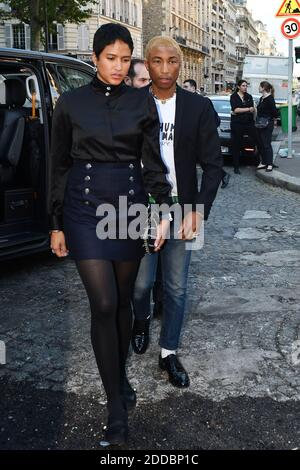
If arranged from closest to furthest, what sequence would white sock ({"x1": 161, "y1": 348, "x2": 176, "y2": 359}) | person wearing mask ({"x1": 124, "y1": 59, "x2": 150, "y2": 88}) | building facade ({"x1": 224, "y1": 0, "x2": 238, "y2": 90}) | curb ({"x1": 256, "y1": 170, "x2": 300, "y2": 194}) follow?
white sock ({"x1": 161, "y1": 348, "x2": 176, "y2": 359}), person wearing mask ({"x1": 124, "y1": 59, "x2": 150, "y2": 88}), curb ({"x1": 256, "y1": 170, "x2": 300, "y2": 194}), building facade ({"x1": 224, "y1": 0, "x2": 238, "y2": 90})

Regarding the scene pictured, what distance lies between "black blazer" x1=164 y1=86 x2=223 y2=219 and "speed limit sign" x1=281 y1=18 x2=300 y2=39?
10.1m

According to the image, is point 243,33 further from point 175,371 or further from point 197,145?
point 175,371

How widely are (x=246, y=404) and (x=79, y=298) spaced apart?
194 centimetres

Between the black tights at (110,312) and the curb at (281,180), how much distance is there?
292 inches

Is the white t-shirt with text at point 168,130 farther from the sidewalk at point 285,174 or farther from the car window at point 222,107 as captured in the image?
the car window at point 222,107

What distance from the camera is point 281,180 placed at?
10.2 meters

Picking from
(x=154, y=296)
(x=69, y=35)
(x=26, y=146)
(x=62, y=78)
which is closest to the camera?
(x=154, y=296)

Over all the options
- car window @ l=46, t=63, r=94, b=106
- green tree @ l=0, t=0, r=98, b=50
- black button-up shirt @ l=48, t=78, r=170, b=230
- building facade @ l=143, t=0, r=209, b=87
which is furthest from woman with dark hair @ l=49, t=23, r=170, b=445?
building facade @ l=143, t=0, r=209, b=87

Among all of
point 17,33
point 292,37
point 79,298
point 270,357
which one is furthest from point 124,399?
point 17,33

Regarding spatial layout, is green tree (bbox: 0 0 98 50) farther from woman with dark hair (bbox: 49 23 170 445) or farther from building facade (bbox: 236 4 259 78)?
building facade (bbox: 236 4 259 78)

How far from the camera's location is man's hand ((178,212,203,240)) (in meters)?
2.90

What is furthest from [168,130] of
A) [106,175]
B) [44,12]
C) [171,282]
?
[44,12]

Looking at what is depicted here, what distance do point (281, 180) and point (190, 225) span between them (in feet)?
25.2

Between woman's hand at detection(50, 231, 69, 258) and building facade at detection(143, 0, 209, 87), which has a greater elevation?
building facade at detection(143, 0, 209, 87)
